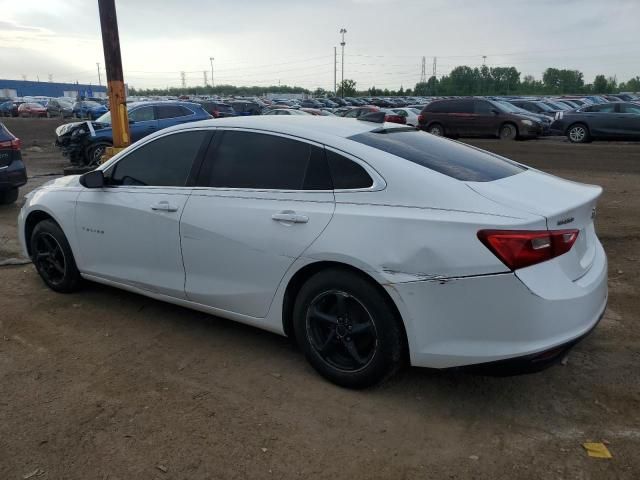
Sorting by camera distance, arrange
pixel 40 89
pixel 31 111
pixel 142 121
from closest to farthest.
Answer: pixel 142 121 < pixel 31 111 < pixel 40 89

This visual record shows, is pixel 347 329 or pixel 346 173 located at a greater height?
pixel 346 173

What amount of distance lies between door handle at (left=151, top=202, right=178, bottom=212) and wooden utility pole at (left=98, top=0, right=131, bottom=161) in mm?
6713

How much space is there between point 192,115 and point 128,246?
12653 millimetres

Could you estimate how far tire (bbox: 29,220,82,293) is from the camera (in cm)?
479

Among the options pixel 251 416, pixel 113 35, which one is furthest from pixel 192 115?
pixel 251 416

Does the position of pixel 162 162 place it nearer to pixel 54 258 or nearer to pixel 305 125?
pixel 305 125

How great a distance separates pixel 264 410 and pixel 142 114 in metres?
13.8

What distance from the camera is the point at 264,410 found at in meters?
3.15

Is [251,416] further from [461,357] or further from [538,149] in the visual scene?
[538,149]

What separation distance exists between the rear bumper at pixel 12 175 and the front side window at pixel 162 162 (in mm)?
5372

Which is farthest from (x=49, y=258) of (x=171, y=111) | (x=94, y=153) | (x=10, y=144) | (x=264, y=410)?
(x=171, y=111)

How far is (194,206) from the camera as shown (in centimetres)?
382

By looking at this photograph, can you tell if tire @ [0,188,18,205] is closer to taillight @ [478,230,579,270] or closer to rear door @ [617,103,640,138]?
taillight @ [478,230,579,270]

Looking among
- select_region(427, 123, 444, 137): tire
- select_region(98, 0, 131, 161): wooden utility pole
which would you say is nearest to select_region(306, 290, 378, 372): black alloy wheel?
select_region(98, 0, 131, 161): wooden utility pole
